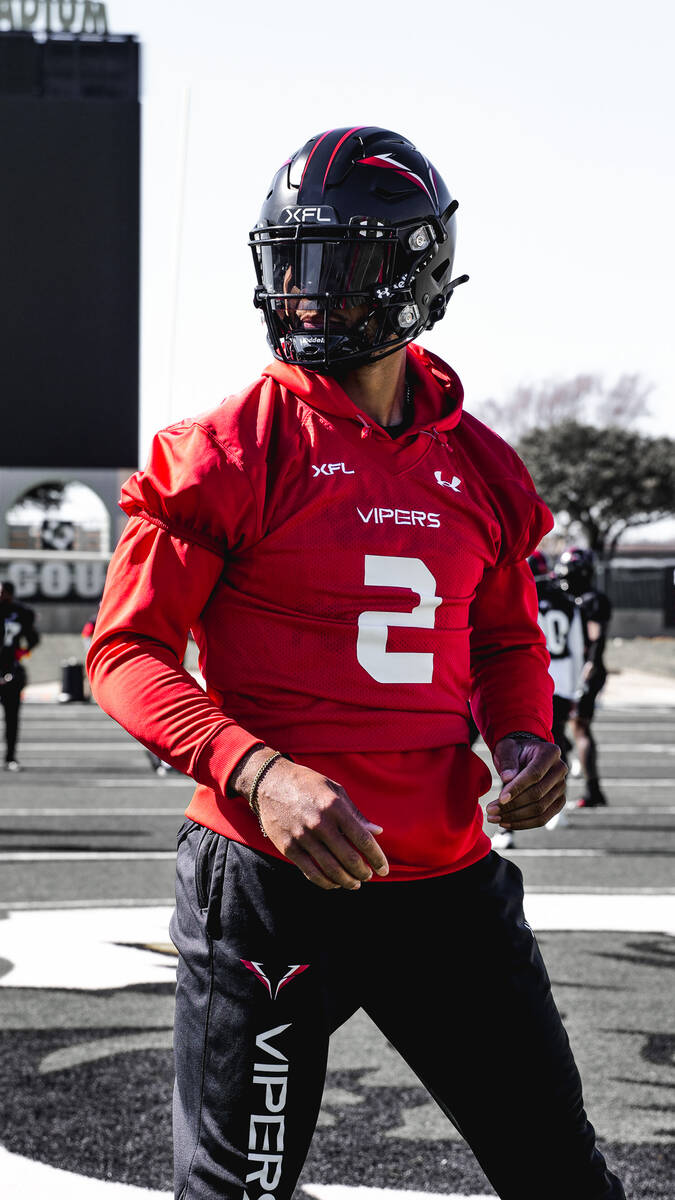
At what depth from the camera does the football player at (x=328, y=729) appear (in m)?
2.09

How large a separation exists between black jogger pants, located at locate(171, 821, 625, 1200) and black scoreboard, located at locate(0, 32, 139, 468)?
4006 centimetres

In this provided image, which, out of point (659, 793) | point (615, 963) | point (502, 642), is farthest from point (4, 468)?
point (502, 642)

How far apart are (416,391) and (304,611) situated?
554mm

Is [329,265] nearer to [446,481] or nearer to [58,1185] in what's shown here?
[446,481]

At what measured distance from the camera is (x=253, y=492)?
Result: 216cm

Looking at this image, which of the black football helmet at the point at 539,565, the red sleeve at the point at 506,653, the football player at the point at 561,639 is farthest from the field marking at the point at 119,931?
the red sleeve at the point at 506,653

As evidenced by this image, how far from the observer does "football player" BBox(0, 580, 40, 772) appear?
13.6 m

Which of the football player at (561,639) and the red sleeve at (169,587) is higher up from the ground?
the red sleeve at (169,587)

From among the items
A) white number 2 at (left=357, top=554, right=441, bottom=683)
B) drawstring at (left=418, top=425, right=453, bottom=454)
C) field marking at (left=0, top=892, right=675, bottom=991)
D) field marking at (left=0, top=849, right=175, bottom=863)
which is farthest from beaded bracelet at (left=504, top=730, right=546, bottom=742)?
field marking at (left=0, top=849, right=175, bottom=863)

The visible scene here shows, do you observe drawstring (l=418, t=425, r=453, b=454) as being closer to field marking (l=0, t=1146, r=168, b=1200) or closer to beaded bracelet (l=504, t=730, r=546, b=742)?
beaded bracelet (l=504, t=730, r=546, b=742)

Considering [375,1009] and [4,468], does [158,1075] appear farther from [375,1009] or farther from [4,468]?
[4,468]

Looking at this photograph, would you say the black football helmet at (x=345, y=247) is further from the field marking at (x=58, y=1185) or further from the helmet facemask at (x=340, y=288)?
the field marking at (x=58, y=1185)

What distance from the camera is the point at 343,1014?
220cm

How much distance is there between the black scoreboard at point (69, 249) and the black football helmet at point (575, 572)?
3211cm
